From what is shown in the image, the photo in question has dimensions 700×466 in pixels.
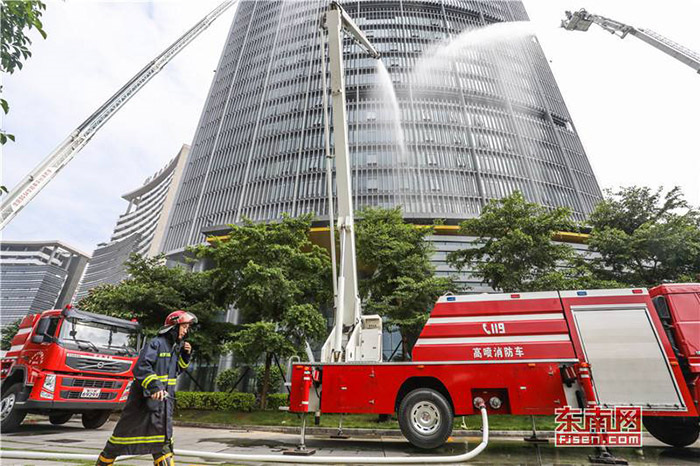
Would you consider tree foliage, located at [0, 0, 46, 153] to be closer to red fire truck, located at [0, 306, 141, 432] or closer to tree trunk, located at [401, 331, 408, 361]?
red fire truck, located at [0, 306, 141, 432]

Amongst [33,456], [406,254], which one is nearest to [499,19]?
[406,254]

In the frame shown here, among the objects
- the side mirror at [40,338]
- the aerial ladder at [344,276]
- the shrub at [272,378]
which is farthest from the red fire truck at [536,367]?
the shrub at [272,378]

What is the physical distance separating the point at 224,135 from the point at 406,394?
166ft

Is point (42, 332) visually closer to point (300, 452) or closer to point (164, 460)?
point (300, 452)

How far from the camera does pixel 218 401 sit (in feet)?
55.8

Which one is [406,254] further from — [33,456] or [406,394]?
[33,456]

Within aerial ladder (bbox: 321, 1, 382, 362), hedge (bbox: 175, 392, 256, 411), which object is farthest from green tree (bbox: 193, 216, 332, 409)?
aerial ladder (bbox: 321, 1, 382, 362)

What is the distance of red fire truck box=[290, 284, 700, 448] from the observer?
22.0ft

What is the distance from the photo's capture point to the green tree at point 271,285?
1487 cm

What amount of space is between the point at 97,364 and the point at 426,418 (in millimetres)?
8449

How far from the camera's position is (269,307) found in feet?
54.4

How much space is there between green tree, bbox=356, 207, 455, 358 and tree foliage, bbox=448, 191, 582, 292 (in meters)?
2.30

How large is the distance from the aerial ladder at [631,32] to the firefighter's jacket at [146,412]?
3515 centimetres

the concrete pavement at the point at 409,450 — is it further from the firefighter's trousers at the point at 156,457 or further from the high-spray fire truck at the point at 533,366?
the firefighter's trousers at the point at 156,457
